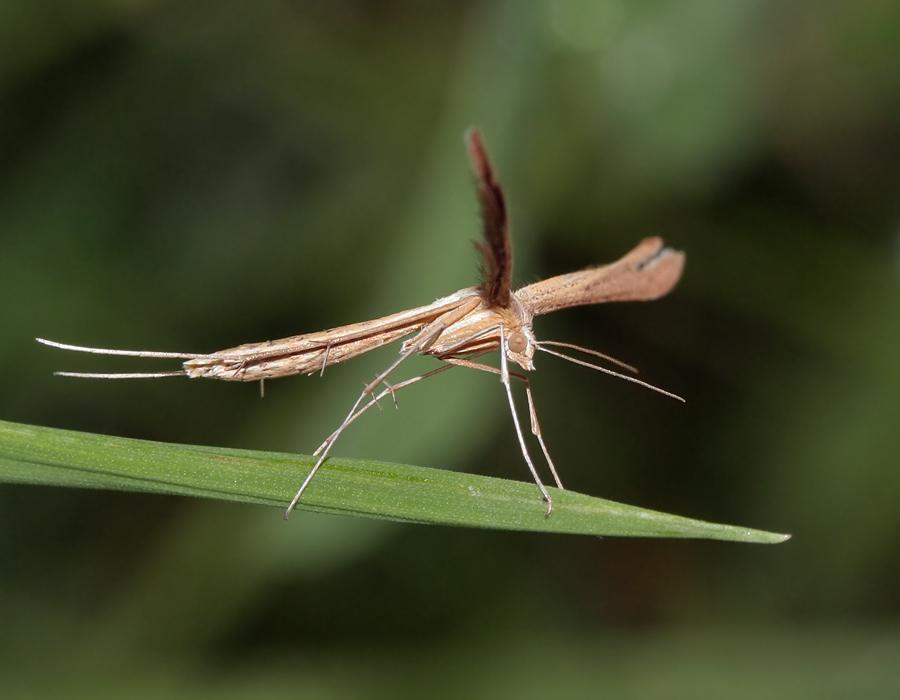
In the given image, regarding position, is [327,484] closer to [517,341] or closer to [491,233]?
Answer: [491,233]

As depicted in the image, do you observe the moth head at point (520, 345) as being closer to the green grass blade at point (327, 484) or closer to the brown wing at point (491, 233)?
the brown wing at point (491, 233)

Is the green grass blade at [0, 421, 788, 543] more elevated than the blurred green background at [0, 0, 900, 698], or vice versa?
the blurred green background at [0, 0, 900, 698]

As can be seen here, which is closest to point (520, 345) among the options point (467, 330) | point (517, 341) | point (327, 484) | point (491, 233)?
point (517, 341)

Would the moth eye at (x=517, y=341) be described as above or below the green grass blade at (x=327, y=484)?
above

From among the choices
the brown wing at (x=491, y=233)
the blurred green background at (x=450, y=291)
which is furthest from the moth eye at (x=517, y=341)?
the blurred green background at (x=450, y=291)

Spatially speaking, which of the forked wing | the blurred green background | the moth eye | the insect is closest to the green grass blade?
the insect

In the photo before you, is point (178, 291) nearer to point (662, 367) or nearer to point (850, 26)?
point (662, 367)

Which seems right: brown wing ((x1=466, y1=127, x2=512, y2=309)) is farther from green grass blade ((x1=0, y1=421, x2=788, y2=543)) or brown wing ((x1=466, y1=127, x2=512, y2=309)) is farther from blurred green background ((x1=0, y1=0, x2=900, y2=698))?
blurred green background ((x1=0, y1=0, x2=900, y2=698))
